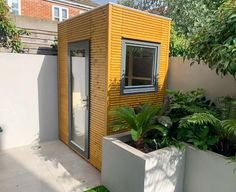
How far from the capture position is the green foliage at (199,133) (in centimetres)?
300

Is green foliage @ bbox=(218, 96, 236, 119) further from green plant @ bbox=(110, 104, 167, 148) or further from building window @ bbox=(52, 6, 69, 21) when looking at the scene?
building window @ bbox=(52, 6, 69, 21)

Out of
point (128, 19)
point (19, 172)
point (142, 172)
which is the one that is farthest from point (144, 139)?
point (19, 172)

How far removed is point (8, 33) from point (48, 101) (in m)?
1.81

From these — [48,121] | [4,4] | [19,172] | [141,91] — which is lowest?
[19,172]

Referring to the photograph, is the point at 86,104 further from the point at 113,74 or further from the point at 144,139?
the point at 144,139

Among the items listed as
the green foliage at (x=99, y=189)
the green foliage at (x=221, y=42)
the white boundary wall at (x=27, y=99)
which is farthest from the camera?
the white boundary wall at (x=27, y=99)

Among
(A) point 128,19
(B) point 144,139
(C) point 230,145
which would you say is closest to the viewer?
(C) point 230,145

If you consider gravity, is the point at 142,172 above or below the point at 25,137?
above

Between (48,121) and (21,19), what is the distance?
Answer: 264 centimetres

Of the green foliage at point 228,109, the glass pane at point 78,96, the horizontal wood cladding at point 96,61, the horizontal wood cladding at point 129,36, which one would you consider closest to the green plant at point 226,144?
the green foliage at point 228,109

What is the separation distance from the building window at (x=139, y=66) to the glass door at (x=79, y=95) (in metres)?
0.77

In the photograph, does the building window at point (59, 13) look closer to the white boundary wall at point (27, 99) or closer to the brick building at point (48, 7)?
the brick building at point (48, 7)

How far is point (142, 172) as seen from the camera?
2766 millimetres

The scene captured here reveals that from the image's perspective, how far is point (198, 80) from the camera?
13.5ft
